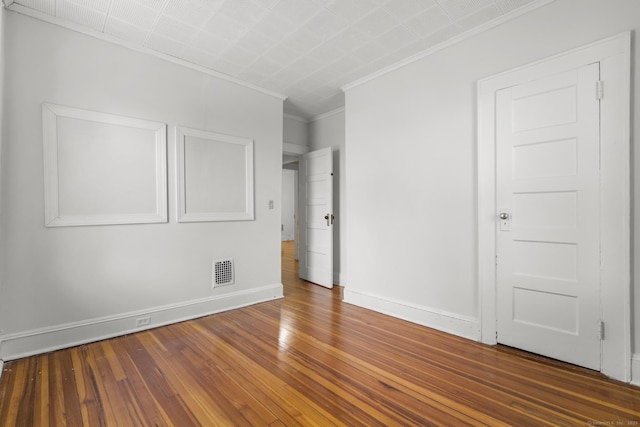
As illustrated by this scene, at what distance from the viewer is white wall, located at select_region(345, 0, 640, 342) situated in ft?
7.37

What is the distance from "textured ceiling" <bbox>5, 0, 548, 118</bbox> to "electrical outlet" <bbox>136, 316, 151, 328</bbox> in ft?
8.89

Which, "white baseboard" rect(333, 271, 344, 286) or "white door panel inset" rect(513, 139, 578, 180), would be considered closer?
"white door panel inset" rect(513, 139, 578, 180)

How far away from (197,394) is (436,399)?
1508 mm

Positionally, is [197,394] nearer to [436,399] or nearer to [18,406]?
[18,406]

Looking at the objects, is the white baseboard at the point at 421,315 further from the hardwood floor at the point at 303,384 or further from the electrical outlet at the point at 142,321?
the electrical outlet at the point at 142,321

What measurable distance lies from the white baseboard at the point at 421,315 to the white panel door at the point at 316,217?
96cm

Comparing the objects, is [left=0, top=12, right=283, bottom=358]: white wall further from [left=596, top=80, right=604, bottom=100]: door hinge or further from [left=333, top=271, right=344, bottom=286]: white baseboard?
[left=596, top=80, right=604, bottom=100]: door hinge

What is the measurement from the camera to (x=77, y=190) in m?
2.56

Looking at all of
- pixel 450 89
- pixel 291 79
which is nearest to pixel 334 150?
pixel 291 79

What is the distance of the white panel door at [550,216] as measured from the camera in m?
2.09

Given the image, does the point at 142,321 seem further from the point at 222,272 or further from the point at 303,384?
the point at 303,384

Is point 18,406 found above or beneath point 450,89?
beneath

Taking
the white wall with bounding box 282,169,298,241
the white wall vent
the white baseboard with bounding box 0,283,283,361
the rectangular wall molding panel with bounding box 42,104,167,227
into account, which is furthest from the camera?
the white wall with bounding box 282,169,298,241

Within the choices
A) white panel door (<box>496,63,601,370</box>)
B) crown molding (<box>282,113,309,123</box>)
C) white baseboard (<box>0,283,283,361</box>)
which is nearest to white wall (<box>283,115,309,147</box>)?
crown molding (<box>282,113,309,123</box>)
